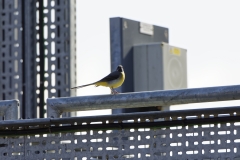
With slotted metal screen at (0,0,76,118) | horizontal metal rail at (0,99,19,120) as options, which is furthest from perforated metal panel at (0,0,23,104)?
horizontal metal rail at (0,99,19,120)

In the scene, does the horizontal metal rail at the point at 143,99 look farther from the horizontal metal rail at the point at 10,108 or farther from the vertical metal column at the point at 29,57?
the vertical metal column at the point at 29,57

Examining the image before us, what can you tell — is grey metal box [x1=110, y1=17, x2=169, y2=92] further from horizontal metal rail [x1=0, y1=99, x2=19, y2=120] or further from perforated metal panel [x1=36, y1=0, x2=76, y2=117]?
horizontal metal rail [x1=0, y1=99, x2=19, y2=120]

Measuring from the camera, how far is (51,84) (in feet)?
57.0

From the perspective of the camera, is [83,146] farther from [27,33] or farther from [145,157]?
A: [27,33]

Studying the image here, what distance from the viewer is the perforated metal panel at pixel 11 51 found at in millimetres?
18188

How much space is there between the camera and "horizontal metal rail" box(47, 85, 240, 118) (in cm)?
502

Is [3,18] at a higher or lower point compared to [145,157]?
higher

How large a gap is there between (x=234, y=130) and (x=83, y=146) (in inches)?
34.7

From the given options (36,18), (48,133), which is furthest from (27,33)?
(48,133)

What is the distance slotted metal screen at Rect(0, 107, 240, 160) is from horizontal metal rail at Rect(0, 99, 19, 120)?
3.4 inches

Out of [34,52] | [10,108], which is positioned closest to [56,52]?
[34,52]

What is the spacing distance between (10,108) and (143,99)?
815mm

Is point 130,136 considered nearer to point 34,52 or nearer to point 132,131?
point 132,131

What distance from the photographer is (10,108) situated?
541 cm
